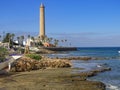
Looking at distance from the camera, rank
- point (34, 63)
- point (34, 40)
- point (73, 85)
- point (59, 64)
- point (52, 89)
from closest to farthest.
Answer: point (52, 89), point (73, 85), point (34, 63), point (59, 64), point (34, 40)

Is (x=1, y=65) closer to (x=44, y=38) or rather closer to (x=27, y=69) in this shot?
(x=27, y=69)

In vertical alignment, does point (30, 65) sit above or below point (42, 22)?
below

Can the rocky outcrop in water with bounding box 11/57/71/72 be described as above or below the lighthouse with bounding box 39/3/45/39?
below

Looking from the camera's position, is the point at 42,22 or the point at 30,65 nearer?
the point at 30,65

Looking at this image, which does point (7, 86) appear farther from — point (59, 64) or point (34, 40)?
point (34, 40)

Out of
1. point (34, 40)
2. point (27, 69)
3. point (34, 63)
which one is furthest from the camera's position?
point (34, 40)

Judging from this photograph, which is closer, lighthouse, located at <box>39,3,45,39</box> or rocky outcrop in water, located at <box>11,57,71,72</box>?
rocky outcrop in water, located at <box>11,57,71,72</box>

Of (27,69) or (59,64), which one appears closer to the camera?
(27,69)

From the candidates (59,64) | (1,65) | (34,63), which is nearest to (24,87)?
(1,65)

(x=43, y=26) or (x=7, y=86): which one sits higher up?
(x=43, y=26)

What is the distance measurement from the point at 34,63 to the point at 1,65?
6385mm

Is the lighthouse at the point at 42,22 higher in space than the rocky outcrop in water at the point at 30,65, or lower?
higher

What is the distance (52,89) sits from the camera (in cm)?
2203

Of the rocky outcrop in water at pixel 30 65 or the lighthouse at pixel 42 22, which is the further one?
the lighthouse at pixel 42 22
